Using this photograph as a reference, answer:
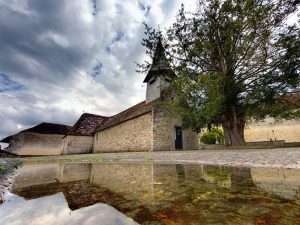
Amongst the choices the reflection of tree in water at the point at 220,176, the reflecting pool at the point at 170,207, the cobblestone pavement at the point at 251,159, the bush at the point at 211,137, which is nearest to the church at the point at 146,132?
the bush at the point at 211,137

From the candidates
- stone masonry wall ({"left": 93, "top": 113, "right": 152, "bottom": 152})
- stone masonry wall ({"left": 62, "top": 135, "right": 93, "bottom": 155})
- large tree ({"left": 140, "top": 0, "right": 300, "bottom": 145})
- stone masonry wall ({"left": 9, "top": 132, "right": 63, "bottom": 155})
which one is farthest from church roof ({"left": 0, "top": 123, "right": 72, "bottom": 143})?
large tree ({"left": 140, "top": 0, "right": 300, "bottom": 145})

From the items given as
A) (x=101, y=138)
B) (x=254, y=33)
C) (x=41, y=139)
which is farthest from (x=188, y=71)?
(x=41, y=139)

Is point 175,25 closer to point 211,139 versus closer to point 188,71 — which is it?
point 188,71

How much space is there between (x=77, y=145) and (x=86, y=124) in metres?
4.02

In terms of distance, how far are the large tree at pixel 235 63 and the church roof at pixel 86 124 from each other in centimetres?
1872

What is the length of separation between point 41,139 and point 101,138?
13503 millimetres

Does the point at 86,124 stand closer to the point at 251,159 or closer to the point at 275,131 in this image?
the point at 275,131

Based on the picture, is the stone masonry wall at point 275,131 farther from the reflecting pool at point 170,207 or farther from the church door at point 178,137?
the reflecting pool at point 170,207

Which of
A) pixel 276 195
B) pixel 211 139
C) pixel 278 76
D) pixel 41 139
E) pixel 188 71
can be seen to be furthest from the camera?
pixel 41 139

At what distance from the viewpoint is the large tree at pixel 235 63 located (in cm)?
966

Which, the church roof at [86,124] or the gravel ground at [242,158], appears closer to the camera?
the gravel ground at [242,158]

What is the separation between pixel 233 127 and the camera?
38.3 feet

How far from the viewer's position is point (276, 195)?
4.84ft

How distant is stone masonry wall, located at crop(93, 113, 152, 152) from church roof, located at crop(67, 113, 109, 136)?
4280 mm
